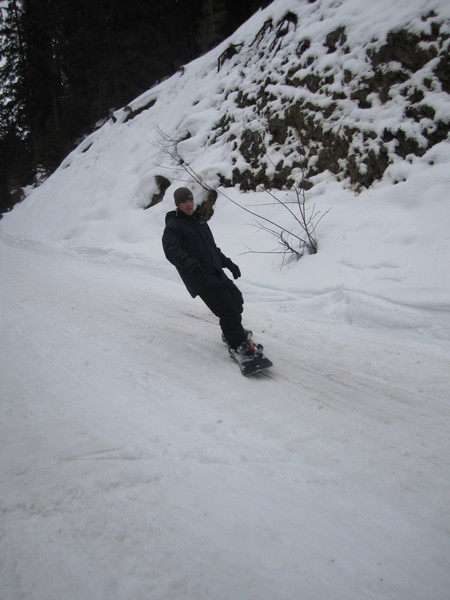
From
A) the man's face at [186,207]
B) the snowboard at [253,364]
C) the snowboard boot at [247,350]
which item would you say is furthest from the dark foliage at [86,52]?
the snowboard at [253,364]

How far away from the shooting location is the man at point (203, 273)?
3131mm

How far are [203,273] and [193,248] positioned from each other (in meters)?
0.30

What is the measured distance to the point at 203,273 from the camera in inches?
127

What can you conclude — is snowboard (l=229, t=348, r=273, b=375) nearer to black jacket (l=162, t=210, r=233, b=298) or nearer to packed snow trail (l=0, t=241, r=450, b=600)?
packed snow trail (l=0, t=241, r=450, b=600)

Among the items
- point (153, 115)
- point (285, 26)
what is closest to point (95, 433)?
point (285, 26)

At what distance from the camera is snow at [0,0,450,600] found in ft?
4.66

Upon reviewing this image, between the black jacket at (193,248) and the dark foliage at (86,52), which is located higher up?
the dark foliage at (86,52)

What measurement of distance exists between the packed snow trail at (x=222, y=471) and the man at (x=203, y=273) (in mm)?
343

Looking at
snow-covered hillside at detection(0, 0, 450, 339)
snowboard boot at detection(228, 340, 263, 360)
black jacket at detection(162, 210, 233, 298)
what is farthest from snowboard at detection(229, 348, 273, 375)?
snow-covered hillside at detection(0, 0, 450, 339)

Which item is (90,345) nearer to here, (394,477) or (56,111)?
(394,477)

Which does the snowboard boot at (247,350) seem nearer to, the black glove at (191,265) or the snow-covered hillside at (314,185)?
the black glove at (191,265)

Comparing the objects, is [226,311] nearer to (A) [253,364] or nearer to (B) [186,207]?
(A) [253,364]

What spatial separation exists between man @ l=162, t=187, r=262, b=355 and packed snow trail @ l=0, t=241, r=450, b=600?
0.34 metres

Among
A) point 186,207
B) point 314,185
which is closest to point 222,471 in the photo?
point 186,207
